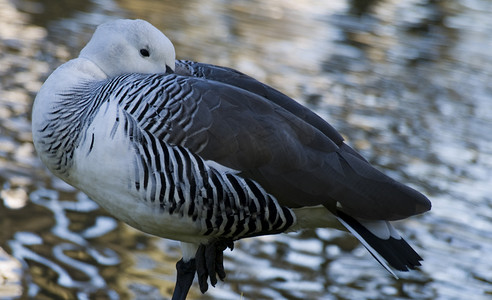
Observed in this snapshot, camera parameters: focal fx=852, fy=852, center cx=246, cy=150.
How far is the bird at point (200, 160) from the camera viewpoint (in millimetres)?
4363

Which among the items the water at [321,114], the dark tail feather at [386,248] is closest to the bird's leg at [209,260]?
the dark tail feather at [386,248]

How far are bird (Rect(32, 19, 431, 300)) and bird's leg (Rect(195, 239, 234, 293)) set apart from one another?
0.23 feet

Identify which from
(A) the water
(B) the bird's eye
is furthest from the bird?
(A) the water

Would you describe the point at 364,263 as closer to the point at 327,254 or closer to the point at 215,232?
the point at 327,254

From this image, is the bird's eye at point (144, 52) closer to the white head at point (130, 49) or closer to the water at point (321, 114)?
the white head at point (130, 49)

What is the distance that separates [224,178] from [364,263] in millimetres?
2810

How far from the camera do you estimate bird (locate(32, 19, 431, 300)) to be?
14.3 ft

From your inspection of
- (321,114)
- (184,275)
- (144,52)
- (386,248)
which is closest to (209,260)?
(184,275)

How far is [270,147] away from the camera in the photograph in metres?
4.50

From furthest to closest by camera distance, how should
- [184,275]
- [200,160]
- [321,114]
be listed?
[321,114], [184,275], [200,160]

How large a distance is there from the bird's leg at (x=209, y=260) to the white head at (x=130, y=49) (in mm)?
1037

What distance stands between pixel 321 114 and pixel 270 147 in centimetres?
539

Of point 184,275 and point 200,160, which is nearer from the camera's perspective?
point 200,160

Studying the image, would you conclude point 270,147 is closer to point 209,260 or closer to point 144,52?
point 209,260
